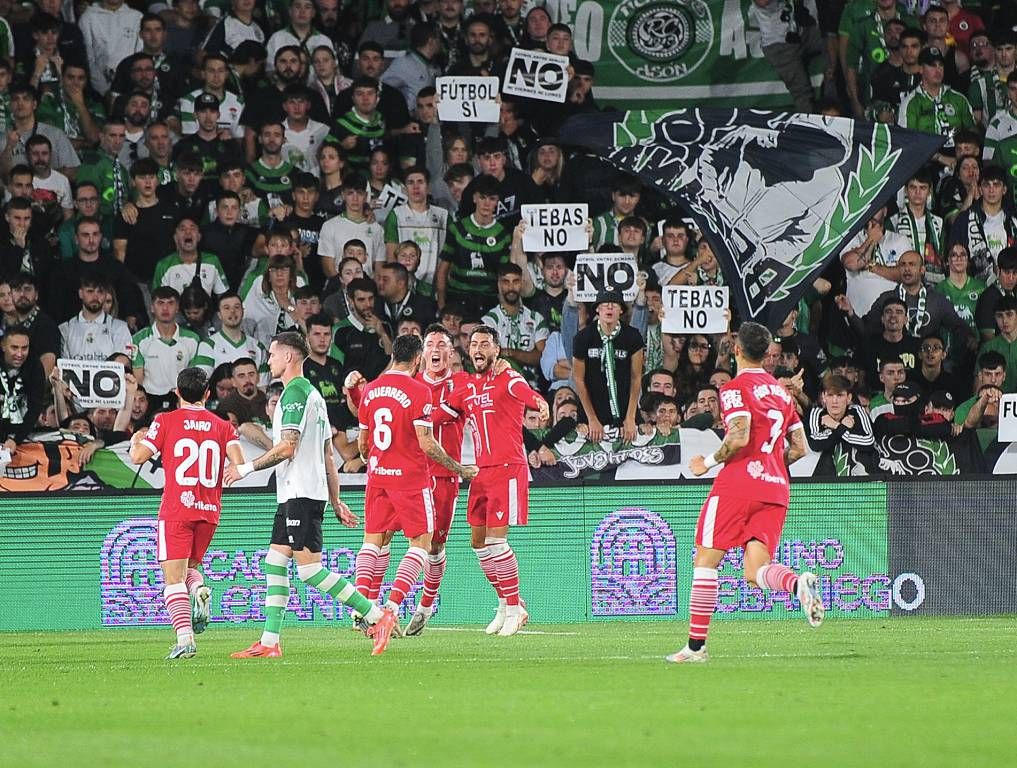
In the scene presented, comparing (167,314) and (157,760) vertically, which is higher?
(167,314)

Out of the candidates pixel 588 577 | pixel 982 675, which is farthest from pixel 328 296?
pixel 982 675

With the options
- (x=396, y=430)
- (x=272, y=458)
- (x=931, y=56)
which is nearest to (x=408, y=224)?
(x=931, y=56)

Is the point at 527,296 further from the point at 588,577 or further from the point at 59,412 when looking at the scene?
the point at 59,412

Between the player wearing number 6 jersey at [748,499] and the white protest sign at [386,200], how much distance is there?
8814 mm

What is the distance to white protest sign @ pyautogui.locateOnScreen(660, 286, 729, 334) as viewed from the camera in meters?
17.6

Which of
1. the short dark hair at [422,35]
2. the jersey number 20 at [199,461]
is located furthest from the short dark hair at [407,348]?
the short dark hair at [422,35]

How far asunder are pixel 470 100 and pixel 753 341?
884cm

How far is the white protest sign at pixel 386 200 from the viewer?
1939cm

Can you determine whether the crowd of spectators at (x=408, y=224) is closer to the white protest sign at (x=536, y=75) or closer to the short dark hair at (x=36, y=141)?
the short dark hair at (x=36, y=141)

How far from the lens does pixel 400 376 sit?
42.4ft

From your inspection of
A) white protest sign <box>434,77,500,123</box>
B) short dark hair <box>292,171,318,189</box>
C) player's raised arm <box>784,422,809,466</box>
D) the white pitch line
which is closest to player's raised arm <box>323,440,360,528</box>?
the white pitch line

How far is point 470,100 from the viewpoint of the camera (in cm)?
1925

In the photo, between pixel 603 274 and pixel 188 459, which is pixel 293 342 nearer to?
pixel 188 459

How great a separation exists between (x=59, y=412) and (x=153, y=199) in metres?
3.00
